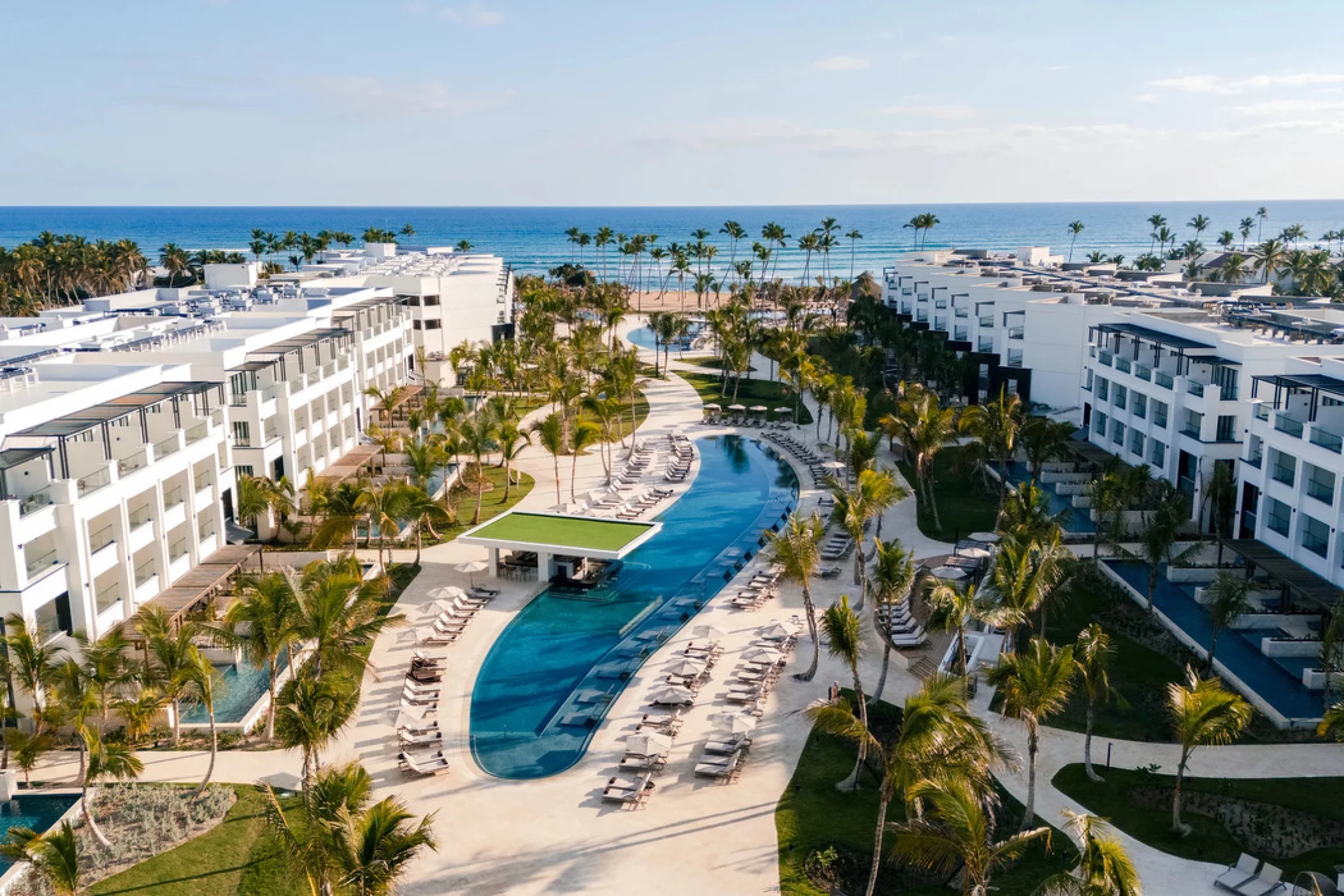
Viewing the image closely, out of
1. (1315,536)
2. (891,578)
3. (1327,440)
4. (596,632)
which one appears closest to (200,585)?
(596,632)

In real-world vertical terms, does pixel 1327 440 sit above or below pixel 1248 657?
above

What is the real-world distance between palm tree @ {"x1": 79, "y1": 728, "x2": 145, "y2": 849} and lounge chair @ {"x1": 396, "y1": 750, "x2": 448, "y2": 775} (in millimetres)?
5678

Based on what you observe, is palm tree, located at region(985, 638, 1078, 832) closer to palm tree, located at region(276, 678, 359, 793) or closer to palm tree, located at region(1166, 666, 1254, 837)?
palm tree, located at region(1166, 666, 1254, 837)

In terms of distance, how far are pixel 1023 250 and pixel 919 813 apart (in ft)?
299

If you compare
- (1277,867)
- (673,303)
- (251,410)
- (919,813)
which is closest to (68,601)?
(251,410)

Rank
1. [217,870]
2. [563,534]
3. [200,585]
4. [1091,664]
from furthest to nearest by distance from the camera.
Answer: [563,534] < [200,585] < [1091,664] < [217,870]

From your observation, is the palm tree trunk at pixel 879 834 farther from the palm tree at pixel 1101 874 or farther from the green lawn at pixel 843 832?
the palm tree at pixel 1101 874

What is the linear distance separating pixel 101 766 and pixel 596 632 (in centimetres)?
1631

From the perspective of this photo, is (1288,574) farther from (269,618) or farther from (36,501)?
(36,501)

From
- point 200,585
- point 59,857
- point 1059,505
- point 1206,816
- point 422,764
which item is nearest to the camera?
point 59,857

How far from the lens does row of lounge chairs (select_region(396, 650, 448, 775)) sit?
25.5 m

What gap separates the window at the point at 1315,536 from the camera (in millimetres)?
33188

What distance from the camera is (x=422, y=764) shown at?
2558 centimetres

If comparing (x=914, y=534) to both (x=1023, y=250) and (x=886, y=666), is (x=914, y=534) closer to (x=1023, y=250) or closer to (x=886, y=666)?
(x=886, y=666)
